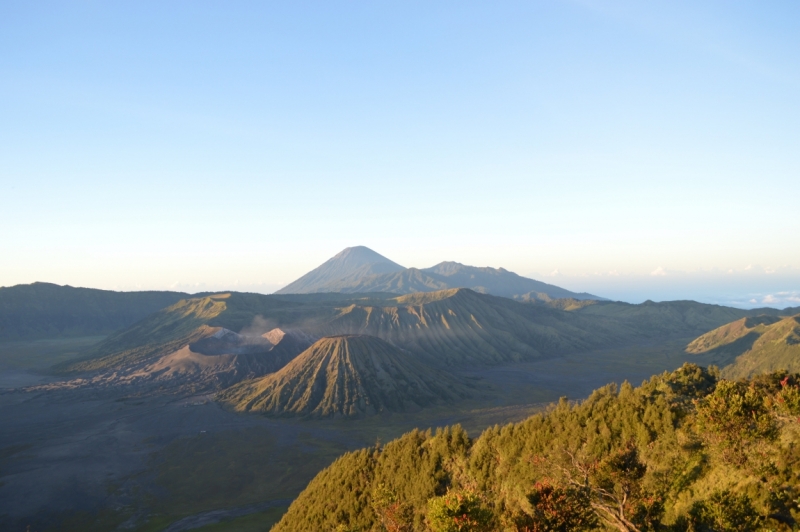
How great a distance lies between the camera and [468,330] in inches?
5861

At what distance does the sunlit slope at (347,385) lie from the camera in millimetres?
85125

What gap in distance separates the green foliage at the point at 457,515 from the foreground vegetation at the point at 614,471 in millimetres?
47

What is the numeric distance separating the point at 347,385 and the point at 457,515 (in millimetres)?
74018

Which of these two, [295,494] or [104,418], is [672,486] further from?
[104,418]

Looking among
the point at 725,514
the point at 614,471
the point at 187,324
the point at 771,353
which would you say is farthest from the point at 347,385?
the point at 771,353

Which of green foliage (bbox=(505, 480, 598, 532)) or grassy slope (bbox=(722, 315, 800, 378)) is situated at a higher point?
green foliage (bbox=(505, 480, 598, 532))

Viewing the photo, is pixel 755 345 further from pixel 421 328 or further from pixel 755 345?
pixel 421 328

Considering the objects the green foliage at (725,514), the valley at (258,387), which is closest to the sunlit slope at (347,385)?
the valley at (258,387)

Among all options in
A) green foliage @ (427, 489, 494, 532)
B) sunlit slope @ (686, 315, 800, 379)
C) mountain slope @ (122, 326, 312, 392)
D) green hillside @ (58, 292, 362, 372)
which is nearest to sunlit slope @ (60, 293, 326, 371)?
green hillside @ (58, 292, 362, 372)

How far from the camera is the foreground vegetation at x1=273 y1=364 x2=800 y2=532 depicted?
56.2 feet

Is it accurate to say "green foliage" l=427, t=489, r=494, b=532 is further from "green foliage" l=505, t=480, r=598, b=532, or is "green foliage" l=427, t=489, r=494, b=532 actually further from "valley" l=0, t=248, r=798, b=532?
"valley" l=0, t=248, r=798, b=532

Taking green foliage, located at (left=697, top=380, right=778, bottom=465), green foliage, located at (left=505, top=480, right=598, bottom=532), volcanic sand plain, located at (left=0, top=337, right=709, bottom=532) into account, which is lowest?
volcanic sand plain, located at (left=0, top=337, right=709, bottom=532)

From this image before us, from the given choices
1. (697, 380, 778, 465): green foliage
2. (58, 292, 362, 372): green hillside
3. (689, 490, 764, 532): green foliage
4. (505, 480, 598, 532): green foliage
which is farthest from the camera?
(58, 292, 362, 372): green hillside

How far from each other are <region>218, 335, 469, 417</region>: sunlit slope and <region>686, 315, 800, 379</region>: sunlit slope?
58.4 meters
